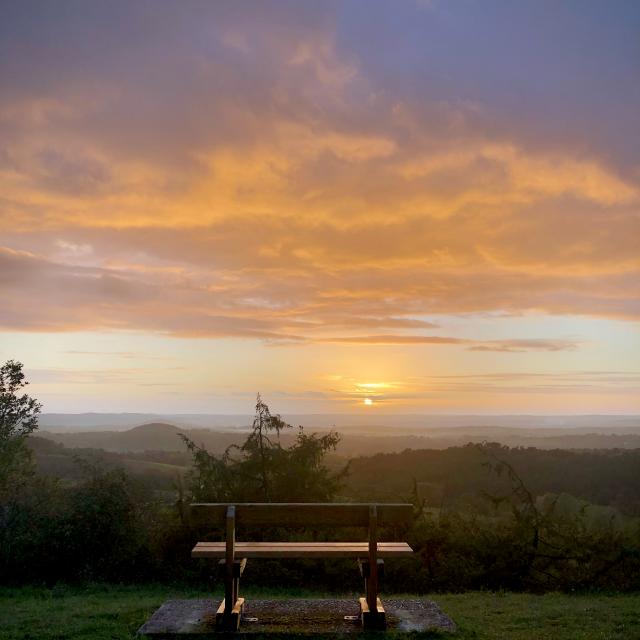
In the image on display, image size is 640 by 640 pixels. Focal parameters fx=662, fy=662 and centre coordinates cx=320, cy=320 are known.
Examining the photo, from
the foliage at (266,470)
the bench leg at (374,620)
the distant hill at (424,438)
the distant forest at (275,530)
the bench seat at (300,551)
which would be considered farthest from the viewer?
the distant hill at (424,438)

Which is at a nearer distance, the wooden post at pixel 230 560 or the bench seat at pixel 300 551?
the wooden post at pixel 230 560

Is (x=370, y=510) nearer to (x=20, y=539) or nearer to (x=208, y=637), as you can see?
(x=208, y=637)

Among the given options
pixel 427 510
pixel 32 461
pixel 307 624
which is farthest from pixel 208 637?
pixel 32 461

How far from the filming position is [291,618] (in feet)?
25.2

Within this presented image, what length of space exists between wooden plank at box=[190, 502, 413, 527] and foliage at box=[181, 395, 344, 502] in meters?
6.84

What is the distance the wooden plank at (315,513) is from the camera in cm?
773

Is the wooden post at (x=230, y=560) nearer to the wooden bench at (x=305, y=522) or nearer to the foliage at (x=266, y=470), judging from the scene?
the wooden bench at (x=305, y=522)

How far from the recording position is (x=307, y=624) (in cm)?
747

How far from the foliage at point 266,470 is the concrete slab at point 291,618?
19.9 ft

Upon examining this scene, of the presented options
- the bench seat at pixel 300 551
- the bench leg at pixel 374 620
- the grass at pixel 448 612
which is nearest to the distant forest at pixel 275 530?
the grass at pixel 448 612

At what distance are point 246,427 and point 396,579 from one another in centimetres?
542

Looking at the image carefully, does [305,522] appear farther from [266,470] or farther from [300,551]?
[266,470]

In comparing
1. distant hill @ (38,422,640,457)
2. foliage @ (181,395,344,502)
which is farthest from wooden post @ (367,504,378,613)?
distant hill @ (38,422,640,457)

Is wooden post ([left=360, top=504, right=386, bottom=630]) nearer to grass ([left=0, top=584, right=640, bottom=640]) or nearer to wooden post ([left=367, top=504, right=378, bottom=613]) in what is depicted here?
wooden post ([left=367, top=504, right=378, bottom=613])
